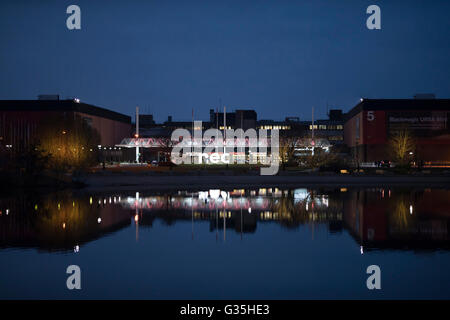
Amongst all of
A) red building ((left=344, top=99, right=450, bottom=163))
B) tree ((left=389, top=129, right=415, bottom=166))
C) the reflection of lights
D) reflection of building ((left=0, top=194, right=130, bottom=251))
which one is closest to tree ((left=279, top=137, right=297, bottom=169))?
tree ((left=389, top=129, right=415, bottom=166))

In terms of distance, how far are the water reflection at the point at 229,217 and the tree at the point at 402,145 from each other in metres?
37.5

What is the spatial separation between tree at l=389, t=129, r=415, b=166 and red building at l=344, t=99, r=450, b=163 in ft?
7.01

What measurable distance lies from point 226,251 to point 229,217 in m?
5.54

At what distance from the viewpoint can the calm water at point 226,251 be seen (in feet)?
27.1

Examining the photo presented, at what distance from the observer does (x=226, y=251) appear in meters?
11.4

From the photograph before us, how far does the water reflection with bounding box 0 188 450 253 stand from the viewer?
41.2 ft

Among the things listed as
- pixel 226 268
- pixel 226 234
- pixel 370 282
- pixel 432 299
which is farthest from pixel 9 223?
pixel 432 299

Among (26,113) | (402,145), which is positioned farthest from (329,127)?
(26,113)

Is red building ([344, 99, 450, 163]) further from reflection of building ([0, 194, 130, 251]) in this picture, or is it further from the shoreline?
reflection of building ([0, 194, 130, 251])

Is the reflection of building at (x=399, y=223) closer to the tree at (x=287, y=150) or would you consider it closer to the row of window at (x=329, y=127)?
the tree at (x=287, y=150)
